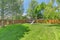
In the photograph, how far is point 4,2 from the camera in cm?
2330

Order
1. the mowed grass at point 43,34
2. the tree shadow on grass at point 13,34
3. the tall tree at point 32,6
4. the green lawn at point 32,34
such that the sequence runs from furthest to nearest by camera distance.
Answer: the tall tree at point 32,6 < the tree shadow on grass at point 13,34 < the green lawn at point 32,34 < the mowed grass at point 43,34

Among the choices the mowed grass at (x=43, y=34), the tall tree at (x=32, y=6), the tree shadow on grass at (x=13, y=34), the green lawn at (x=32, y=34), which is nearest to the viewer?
the mowed grass at (x=43, y=34)

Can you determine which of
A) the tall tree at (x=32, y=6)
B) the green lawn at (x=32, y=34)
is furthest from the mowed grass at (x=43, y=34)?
the tall tree at (x=32, y=6)

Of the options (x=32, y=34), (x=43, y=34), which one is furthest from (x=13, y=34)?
(x=43, y=34)

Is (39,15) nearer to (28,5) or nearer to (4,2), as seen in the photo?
(28,5)

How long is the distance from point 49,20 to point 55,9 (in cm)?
1538

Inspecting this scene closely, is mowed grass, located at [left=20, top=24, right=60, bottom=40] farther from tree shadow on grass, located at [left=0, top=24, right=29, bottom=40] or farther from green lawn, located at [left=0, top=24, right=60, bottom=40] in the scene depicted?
tree shadow on grass, located at [left=0, top=24, right=29, bottom=40]

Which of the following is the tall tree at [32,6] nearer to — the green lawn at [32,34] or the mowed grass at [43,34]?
the green lawn at [32,34]

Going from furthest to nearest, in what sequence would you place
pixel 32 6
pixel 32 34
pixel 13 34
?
pixel 32 6 < pixel 13 34 < pixel 32 34

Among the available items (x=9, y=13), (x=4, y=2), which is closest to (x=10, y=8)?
(x=9, y=13)

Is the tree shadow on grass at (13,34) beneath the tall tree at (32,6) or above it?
beneath

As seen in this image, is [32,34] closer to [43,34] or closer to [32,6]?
[43,34]

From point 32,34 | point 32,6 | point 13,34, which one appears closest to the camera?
point 32,34

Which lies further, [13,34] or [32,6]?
[32,6]
